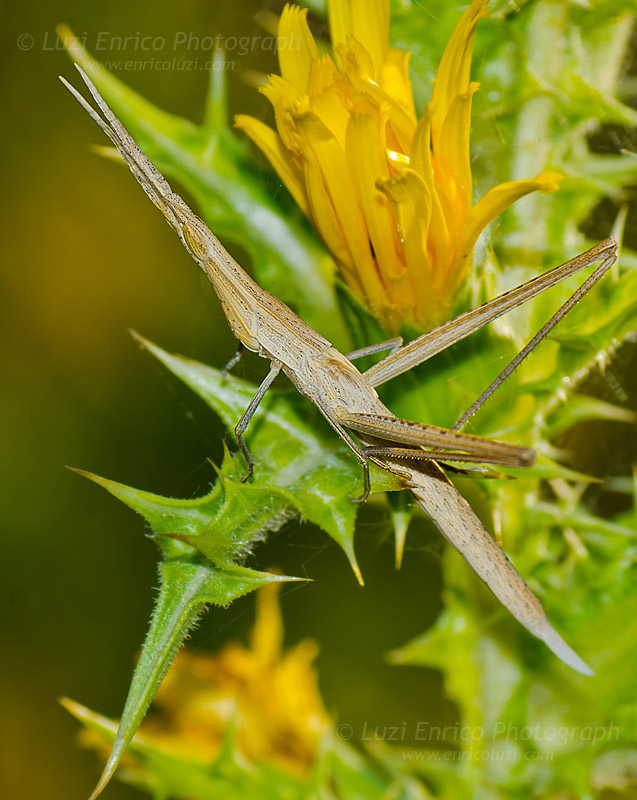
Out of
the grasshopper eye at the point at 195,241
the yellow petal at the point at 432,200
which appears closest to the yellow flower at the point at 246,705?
the grasshopper eye at the point at 195,241

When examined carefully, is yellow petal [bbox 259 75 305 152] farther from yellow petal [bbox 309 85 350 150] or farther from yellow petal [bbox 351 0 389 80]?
yellow petal [bbox 351 0 389 80]

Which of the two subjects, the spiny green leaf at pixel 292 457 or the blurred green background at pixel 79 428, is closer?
the spiny green leaf at pixel 292 457

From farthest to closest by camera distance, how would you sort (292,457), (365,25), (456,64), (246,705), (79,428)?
(79,428) → (246,705) → (292,457) → (365,25) → (456,64)

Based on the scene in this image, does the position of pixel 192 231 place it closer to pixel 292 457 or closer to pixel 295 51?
pixel 295 51

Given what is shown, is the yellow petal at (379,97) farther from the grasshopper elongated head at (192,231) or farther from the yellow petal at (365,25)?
the grasshopper elongated head at (192,231)

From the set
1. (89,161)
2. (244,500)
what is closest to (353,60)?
(244,500)

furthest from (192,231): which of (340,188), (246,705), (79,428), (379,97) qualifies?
(79,428)

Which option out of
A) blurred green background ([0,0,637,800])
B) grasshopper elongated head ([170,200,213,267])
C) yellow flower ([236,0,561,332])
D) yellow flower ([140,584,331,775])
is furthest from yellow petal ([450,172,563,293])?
blurred green background ([0,0,637,800])
